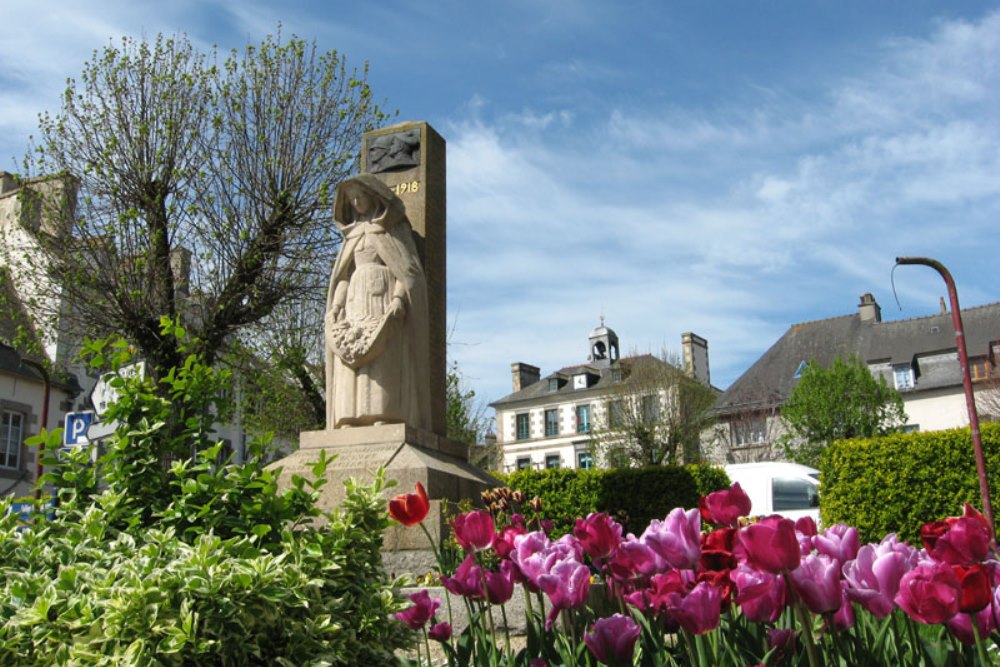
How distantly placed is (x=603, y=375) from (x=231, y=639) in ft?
183

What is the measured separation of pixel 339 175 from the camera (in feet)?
52.5

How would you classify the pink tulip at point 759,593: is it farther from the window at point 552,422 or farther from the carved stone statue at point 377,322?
the window at point 552,422

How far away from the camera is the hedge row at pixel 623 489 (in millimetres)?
16516

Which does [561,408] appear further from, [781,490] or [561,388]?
[781,490]

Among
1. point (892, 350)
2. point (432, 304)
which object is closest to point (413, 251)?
point (432, 304)

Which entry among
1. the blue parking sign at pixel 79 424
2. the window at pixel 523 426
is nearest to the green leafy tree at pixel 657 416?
the window at pixel 523 426

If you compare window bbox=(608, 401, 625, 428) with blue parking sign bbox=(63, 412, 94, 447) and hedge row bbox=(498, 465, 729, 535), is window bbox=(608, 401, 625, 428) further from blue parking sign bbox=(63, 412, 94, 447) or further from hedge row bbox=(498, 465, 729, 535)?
blue parking sign bbox=(63, 412, 94, 447)

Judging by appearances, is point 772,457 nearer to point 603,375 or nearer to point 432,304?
point 603,375

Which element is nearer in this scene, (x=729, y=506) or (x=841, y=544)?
(x=841, y=544)

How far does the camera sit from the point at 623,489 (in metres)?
16.8

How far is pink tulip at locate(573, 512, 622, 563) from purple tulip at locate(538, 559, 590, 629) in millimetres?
115

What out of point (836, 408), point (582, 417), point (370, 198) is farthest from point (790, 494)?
point (582, 417)

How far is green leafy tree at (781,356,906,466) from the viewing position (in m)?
32.7

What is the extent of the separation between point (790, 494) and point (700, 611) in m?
16.5
